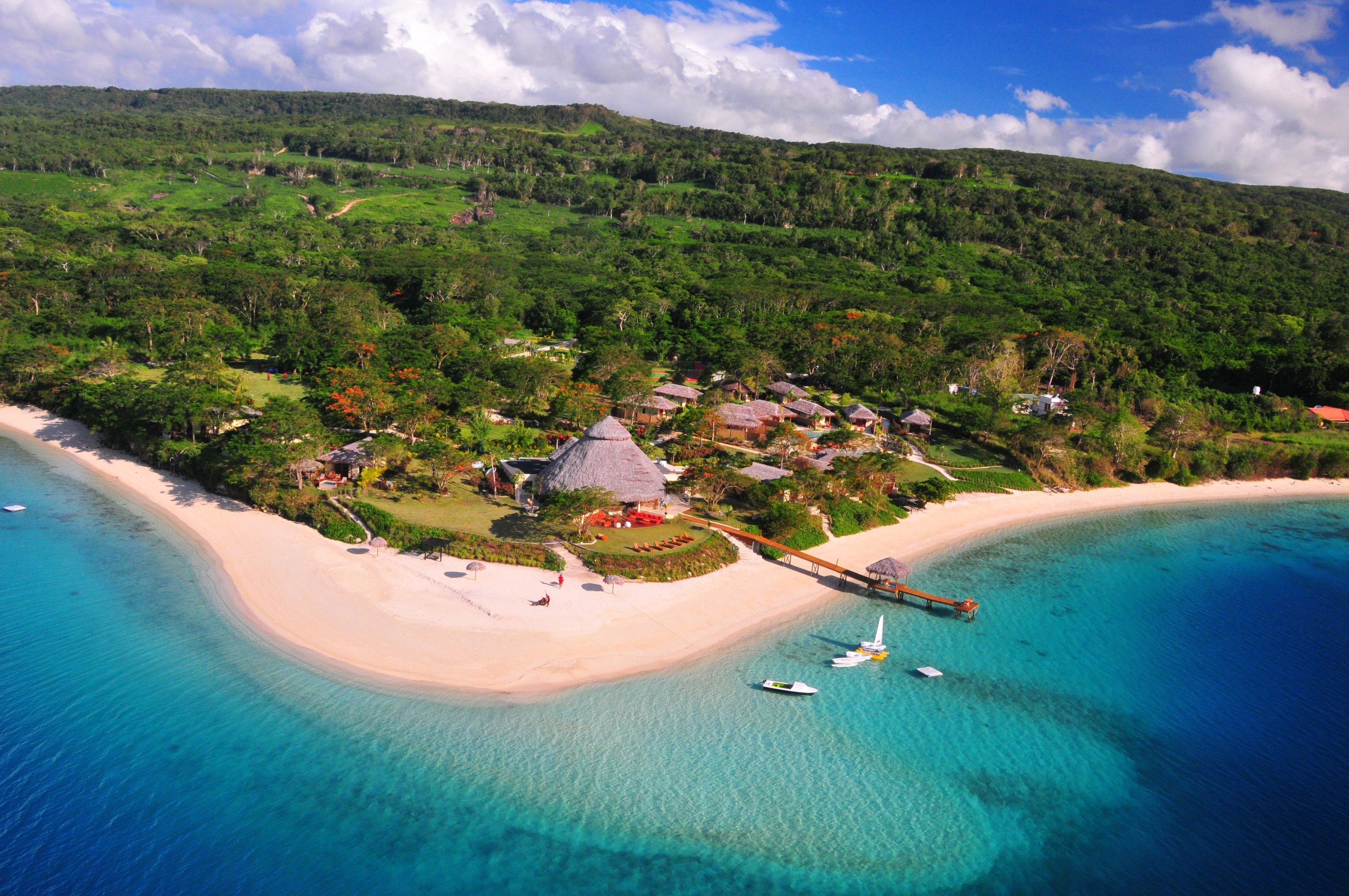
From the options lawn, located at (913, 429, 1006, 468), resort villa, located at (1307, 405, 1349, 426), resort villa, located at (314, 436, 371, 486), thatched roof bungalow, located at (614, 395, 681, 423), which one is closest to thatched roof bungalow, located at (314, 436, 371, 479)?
resort villa, located at (314, 436, 371, 486)

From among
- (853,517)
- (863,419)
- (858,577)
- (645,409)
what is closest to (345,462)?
(645,409)

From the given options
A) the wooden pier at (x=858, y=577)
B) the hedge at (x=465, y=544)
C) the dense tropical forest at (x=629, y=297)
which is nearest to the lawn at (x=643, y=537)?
the wooden pier at (x=858, y=577)

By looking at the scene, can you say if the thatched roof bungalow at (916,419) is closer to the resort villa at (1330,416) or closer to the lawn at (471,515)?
the lawn at (471,515)

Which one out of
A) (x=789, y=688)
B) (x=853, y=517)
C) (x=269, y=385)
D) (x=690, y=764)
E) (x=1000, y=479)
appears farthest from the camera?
(x=269, y=385)

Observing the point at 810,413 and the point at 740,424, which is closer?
the point at 740,424

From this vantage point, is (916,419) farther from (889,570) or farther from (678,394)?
(889,570)

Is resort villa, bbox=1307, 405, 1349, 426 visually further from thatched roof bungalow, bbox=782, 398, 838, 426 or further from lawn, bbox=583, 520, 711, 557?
lawn, bbox=583, 520, 711, 557

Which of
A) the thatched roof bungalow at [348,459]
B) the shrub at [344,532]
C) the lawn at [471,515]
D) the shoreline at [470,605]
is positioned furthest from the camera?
the thatched roof bungalow at [348,459]
